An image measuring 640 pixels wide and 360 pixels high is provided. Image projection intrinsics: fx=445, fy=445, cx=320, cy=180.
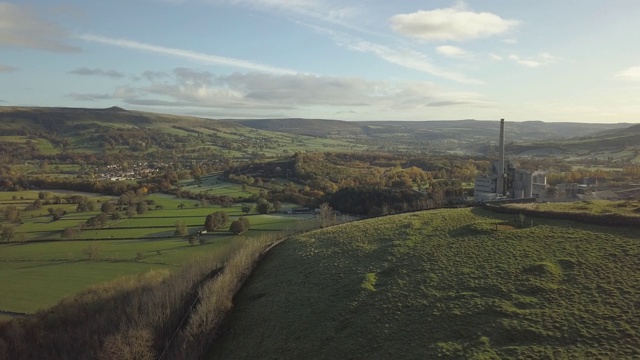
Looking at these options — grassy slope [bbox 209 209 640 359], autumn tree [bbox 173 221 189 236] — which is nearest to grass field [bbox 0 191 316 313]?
autumn tree [bbox 173 221 189 236]

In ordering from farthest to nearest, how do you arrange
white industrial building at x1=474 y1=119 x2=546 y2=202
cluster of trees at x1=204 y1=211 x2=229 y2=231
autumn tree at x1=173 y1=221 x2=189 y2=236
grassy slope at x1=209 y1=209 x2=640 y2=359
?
cluster of trees at x1=204 y1=211 x2=229 y2=231
autumn tree at x1=173 y1=221 x2=189 y2=236
white industrial building at x1=474 y1=119 x2=546 y2=202
grassy slope at x1=209 y1=209 x2=640 y2=359

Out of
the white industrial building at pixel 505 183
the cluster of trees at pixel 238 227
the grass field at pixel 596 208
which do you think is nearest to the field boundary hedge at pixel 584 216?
the grass field at pixel 596 208

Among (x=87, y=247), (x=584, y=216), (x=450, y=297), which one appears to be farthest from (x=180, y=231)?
(x=584, y=216)

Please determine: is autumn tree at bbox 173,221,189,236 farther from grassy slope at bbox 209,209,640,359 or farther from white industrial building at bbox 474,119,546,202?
white industrial building at bbox 474,119,546,202

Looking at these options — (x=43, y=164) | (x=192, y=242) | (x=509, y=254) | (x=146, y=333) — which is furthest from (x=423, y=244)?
(x=43, y=164)

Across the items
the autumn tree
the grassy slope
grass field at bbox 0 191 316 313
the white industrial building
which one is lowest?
grass field at bbox 0 191 316 313

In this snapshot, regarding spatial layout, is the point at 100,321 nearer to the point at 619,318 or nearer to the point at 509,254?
the point at 509,254

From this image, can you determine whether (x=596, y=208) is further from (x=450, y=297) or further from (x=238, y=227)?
(x=238, y=227)
